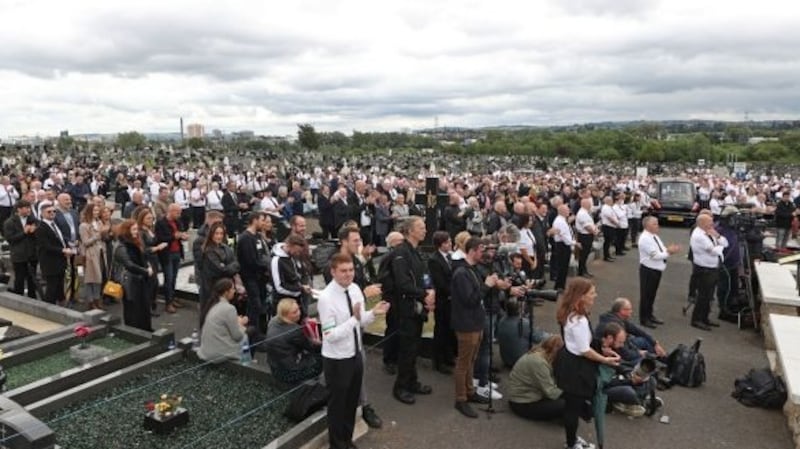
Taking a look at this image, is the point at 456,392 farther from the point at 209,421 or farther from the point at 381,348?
the point at 209,421

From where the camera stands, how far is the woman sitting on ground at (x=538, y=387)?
5.93m

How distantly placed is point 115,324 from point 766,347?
9.52m

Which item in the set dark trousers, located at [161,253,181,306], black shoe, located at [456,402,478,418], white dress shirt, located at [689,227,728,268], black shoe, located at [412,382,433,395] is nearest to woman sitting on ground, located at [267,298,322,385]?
black shoe, located at [412,382,433,395]

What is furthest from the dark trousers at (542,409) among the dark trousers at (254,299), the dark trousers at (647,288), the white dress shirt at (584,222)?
the white dress shirt at (584,222)

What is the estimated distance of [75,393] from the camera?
618 cm

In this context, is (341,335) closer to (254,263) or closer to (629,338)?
(254,263)

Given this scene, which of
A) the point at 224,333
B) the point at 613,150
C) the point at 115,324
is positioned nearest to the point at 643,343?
the point at 224,333

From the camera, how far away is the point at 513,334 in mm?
7293

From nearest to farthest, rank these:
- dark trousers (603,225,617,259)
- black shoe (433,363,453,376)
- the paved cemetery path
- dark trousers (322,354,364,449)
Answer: dark trousers (322,354,364,449)
the paved cemetery path
black shoe (433,363,453,376)
dark trousers (603,225,617,259)

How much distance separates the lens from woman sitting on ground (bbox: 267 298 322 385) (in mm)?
6055

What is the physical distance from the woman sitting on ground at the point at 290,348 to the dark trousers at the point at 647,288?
18.7 ft

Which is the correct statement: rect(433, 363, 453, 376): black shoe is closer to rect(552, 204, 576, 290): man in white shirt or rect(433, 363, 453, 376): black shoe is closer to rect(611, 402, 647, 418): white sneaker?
rect(611, 402, 647, 418): white sneaker

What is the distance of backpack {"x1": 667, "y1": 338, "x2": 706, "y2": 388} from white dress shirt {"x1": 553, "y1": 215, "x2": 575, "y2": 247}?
163 inches

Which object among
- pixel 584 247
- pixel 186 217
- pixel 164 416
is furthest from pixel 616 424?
pixel 186 217
